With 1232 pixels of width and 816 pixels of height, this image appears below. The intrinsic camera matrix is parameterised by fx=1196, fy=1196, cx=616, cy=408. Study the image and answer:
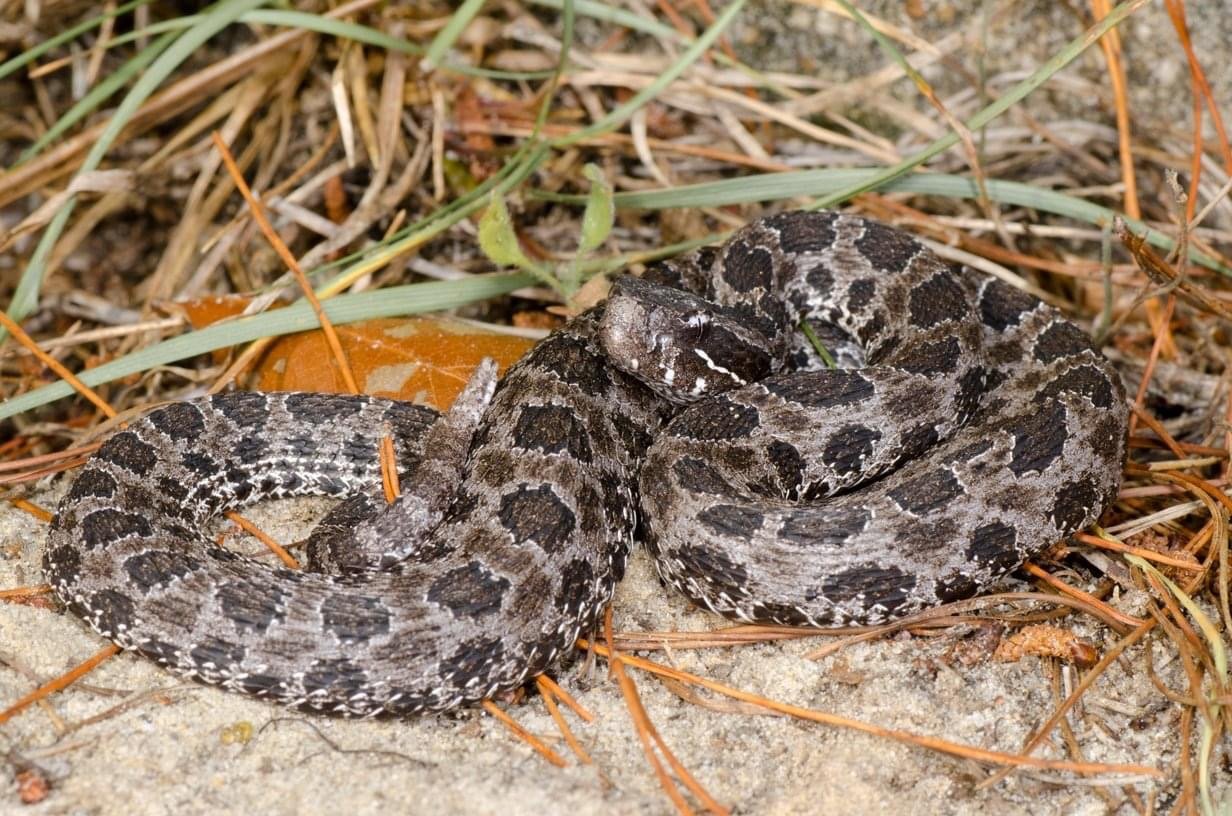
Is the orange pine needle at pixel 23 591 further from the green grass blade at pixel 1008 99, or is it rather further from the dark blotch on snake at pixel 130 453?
the green grass blade at pixel 1008 99

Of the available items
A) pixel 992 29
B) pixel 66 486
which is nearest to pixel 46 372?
pixel 66 486

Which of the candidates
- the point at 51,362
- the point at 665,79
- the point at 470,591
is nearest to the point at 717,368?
the point at 665,79

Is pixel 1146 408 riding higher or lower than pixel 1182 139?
lower

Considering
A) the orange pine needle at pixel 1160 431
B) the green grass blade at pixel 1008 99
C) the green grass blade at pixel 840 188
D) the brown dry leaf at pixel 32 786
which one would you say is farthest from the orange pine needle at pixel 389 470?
the orange pine needle at pixel 1160 431

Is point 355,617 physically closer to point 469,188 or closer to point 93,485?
point 93,485

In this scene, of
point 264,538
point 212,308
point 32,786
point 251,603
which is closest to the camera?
point 32,786

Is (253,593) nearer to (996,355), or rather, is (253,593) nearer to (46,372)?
(46,372)

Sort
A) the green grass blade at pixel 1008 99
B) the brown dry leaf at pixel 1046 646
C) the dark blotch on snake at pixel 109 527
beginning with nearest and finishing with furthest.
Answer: the brown dry leaf at pixel 1046 646 → the dark blotch on snake at pixel 109 527 → the green grass blade at pixel 1008 99
